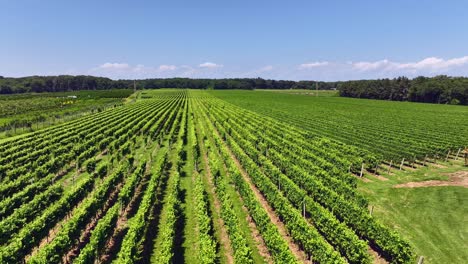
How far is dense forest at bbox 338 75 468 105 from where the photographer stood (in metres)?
126

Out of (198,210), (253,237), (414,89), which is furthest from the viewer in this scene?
(414,89)

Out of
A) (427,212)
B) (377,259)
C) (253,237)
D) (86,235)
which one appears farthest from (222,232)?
(427,212)

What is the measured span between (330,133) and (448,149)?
1668 centimetres

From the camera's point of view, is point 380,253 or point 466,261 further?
point 380,253

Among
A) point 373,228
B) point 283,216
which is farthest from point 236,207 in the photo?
point 373,228

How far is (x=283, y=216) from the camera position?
18594mm

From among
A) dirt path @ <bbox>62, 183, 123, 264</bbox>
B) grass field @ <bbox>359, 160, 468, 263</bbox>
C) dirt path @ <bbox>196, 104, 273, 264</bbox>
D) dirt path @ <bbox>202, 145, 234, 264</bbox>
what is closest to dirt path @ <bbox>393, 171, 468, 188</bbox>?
grass field @ <bbox>359, 160, 468, 263</bbox>

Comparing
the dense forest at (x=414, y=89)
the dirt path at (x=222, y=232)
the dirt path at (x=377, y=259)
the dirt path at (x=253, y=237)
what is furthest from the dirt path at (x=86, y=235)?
the dense forest at (x=414, y=89)

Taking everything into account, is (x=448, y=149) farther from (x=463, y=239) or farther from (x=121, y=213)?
(x=121, y=213)

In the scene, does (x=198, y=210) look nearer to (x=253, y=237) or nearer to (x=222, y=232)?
(x=222, y=232)

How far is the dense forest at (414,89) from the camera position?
12556 centimetres

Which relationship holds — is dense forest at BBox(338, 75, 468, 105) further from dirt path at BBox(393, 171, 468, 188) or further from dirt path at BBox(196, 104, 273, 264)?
dirt path at BBox(196, 104, 273, 264)

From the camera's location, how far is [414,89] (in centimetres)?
14438

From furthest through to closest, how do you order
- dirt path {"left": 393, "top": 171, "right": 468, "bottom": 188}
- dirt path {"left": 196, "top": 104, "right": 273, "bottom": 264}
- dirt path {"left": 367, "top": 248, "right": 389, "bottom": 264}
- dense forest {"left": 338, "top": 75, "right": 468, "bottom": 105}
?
1. dense forest {"left": 338, "top": 75, "right": 468, "bottom": 105}
2. dirt path {"left": 393, "top": 171, "right": 468, "bottom": 188}
3. dirt path {"left": 196, "top": 104, "right": 273, "bottom": 264}
4. dirt path {"left": 367, "top": 248, "right": 389, "bottom": 264}
